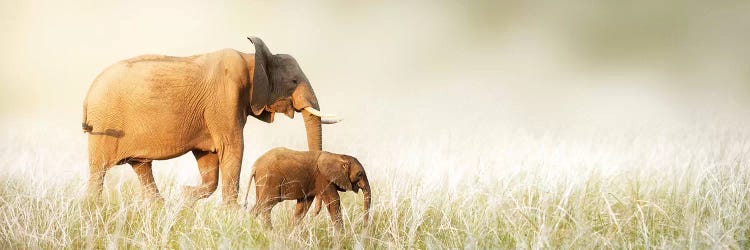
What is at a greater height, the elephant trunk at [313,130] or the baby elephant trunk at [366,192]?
the elephant trunk at [313,130]

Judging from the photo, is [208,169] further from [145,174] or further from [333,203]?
[333,203]

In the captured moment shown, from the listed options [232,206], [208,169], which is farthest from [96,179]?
[232,206]

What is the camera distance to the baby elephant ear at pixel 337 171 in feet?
17.5

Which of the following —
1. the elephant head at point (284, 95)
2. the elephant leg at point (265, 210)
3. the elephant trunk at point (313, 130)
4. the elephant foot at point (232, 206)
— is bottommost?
the elephant foot at point (232, 206)

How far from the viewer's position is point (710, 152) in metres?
7.62

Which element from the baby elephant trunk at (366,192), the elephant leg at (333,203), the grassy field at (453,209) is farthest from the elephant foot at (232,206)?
the baby elephant trunk at (366,192)

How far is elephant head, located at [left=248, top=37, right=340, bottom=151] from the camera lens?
6738mm

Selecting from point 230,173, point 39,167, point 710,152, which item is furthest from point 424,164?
point 39,167

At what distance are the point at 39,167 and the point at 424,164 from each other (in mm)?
3178

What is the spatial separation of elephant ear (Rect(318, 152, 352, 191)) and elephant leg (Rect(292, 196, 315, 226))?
0.91 ft

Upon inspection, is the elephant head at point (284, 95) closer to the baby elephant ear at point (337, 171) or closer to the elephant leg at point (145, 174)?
the elephant leg at point (145, 174)

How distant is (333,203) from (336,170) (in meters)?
0.21

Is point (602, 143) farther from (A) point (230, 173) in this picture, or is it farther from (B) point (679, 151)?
(A) point (230, 173)

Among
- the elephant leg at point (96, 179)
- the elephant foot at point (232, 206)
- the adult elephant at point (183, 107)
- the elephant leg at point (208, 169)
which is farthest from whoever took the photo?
the elephant leg at point (208, 169)
